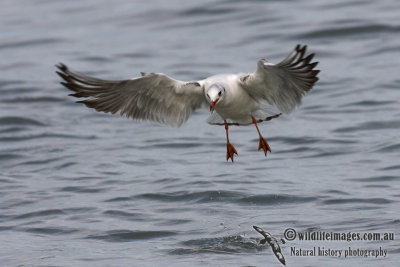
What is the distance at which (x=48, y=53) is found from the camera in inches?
815

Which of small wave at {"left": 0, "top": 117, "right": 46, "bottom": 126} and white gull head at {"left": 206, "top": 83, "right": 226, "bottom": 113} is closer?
white gull head at {"left": 206, "top": 83, "right": 226, "bottom": 113}

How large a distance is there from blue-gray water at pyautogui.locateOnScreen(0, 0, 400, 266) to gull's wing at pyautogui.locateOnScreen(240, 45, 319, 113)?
139 cm

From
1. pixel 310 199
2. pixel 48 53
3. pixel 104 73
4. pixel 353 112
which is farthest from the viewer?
pixel 48 53

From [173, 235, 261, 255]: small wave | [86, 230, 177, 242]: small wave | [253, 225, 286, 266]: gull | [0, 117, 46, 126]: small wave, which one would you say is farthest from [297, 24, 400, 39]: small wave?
[173, 235, 261, 255]: small wave

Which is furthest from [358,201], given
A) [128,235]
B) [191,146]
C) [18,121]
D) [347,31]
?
[347,31]

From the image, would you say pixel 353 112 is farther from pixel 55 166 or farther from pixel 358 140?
pixel 55 166

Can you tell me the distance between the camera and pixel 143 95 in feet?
33.8

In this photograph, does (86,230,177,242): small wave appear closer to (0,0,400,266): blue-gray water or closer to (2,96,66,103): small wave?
(0,0,400,266): blue-gray water

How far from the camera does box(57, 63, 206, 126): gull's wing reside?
973cm

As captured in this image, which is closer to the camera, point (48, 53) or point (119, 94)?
point (119, 94)

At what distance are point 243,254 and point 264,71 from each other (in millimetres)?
1836

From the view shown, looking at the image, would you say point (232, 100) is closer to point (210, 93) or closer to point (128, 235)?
point (210, 93)

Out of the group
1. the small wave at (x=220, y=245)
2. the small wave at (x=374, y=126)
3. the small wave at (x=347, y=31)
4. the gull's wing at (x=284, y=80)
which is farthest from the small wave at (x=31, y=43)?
the small wave at (x=220, y=245)

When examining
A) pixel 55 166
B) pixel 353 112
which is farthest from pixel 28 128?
pixel 353 112
